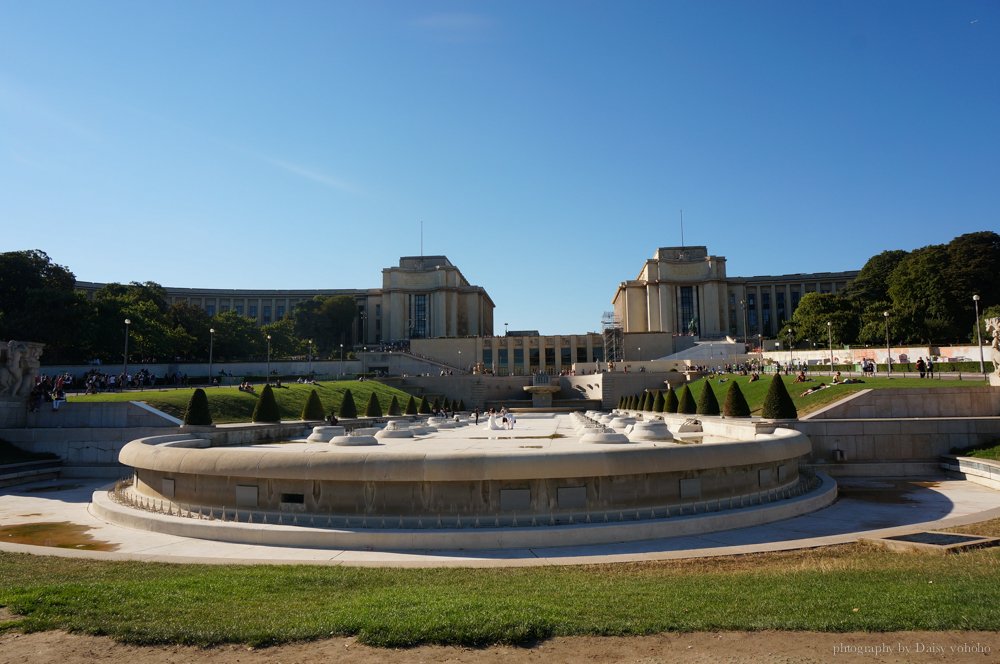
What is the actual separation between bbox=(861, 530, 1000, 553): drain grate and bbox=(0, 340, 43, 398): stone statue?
3221 cm

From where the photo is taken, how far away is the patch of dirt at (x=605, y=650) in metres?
6.14

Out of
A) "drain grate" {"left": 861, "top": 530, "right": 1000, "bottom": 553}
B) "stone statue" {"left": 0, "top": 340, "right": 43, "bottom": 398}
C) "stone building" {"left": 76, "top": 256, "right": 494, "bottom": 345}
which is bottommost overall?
"drain grate" {"left": 861, "top": 530, "right": 1000, "bottom": 553}

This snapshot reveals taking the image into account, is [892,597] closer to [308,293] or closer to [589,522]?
[589,522]

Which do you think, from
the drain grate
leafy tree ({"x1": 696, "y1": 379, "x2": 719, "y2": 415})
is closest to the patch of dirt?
the drain grate

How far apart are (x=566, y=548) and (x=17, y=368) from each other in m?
27.2

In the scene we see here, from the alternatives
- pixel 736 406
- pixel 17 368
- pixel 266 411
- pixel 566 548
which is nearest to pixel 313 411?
pixel 266 411

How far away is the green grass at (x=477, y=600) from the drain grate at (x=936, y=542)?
1.30 m

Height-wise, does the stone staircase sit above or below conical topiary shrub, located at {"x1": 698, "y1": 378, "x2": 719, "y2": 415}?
below

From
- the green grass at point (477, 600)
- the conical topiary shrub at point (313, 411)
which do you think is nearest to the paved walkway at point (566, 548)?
the green grass at point (477, 600)

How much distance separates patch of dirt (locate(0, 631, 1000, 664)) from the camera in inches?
242

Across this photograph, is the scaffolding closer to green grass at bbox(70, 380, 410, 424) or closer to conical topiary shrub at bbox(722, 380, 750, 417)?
green grass at bbox(70, 380, 410, 424)

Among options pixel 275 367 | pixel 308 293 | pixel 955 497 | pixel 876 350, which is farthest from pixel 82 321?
pixel 308 293

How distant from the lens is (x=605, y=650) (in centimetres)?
649

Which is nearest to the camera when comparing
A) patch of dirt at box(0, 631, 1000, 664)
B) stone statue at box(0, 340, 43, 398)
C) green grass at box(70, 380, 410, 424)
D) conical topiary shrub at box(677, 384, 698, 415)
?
patch of dirt at box(0, 631, 1000, 664)
